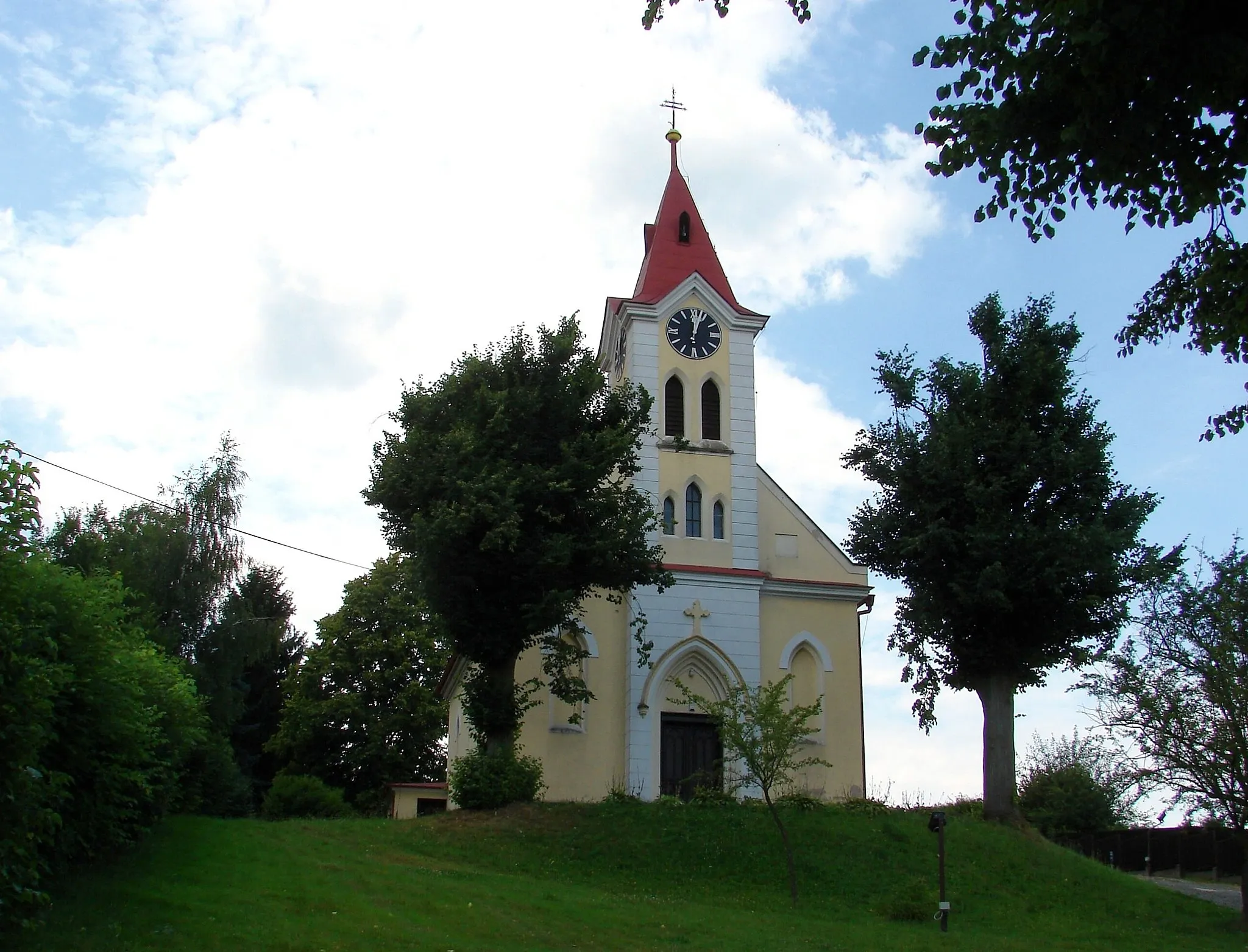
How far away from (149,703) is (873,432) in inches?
719

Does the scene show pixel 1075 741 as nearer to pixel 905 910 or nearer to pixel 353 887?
pixel 905 910

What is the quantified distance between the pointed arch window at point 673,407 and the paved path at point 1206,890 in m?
16.2

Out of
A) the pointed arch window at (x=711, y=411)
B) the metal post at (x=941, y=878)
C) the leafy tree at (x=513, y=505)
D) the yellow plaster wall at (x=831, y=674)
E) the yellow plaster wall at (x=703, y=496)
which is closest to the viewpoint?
the metal post at (x=941, y=878)

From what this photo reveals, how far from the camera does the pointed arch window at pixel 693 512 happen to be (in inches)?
1287

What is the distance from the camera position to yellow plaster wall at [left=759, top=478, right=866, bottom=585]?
33.2m

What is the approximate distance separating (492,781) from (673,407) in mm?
12425

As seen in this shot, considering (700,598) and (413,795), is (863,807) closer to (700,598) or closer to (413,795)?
(700,598)

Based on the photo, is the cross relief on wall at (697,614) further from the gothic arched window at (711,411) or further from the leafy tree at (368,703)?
the leafy tree at (368,703)

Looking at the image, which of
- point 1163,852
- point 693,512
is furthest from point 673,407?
point 1163,852

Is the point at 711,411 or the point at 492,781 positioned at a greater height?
the point at 711,411

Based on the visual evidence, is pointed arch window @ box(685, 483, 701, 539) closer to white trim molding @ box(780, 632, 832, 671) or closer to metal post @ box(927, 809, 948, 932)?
white trim molding @ box(780, 632, 832, 671)

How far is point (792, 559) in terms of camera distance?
110ft

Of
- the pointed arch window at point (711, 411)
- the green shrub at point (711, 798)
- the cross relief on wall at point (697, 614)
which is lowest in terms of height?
the green shrub at point (711, 798)

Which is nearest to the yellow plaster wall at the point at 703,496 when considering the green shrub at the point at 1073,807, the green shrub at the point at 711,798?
the green shrub at the point at 711,798
